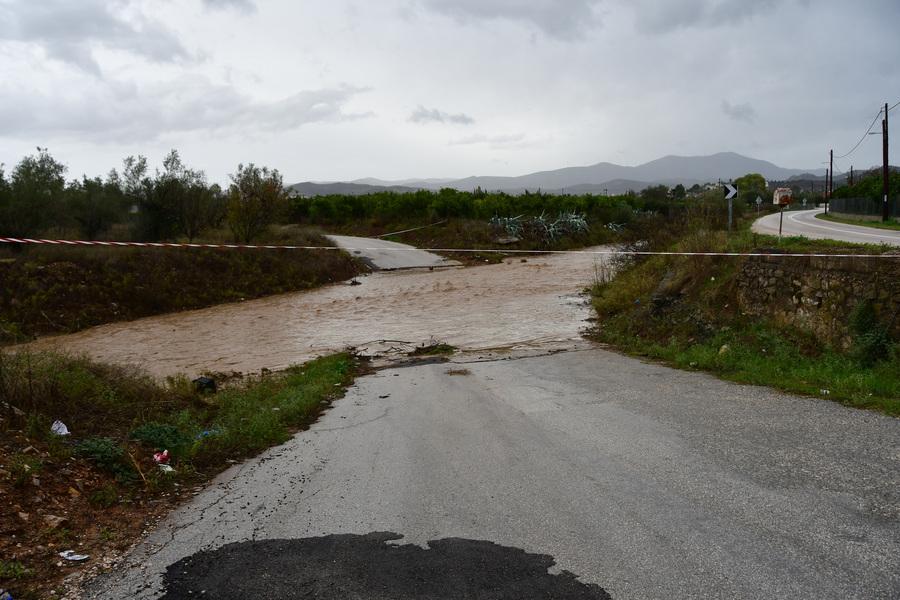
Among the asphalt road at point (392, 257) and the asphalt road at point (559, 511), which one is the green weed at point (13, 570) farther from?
the asphalt road at point (392, 257)

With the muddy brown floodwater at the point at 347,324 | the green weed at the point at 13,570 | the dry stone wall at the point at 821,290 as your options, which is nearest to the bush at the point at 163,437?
the green weed at the point at 13,570

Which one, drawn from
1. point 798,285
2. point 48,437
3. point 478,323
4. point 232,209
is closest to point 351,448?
point 48,437

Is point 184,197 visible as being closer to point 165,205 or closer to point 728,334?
point 165,205

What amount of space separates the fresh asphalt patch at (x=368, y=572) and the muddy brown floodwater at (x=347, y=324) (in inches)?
276

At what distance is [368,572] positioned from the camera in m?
3.50

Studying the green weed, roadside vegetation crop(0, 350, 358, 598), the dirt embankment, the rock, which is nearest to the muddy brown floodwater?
the dirt embankment

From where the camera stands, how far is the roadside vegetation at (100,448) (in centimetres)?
384

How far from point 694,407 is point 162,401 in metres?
6.54

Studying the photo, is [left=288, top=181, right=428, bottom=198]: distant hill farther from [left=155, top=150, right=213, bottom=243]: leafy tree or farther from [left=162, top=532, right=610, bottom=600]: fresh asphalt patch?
[left=162, top=532, right=610, bottom=600]: fresh asphalt patch

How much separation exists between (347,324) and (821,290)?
41.4 feet

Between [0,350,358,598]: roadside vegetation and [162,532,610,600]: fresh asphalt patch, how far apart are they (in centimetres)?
75

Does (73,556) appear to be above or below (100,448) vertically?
below

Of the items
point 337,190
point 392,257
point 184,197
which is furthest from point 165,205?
point 337,190

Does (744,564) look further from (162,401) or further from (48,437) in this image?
(162,401)
